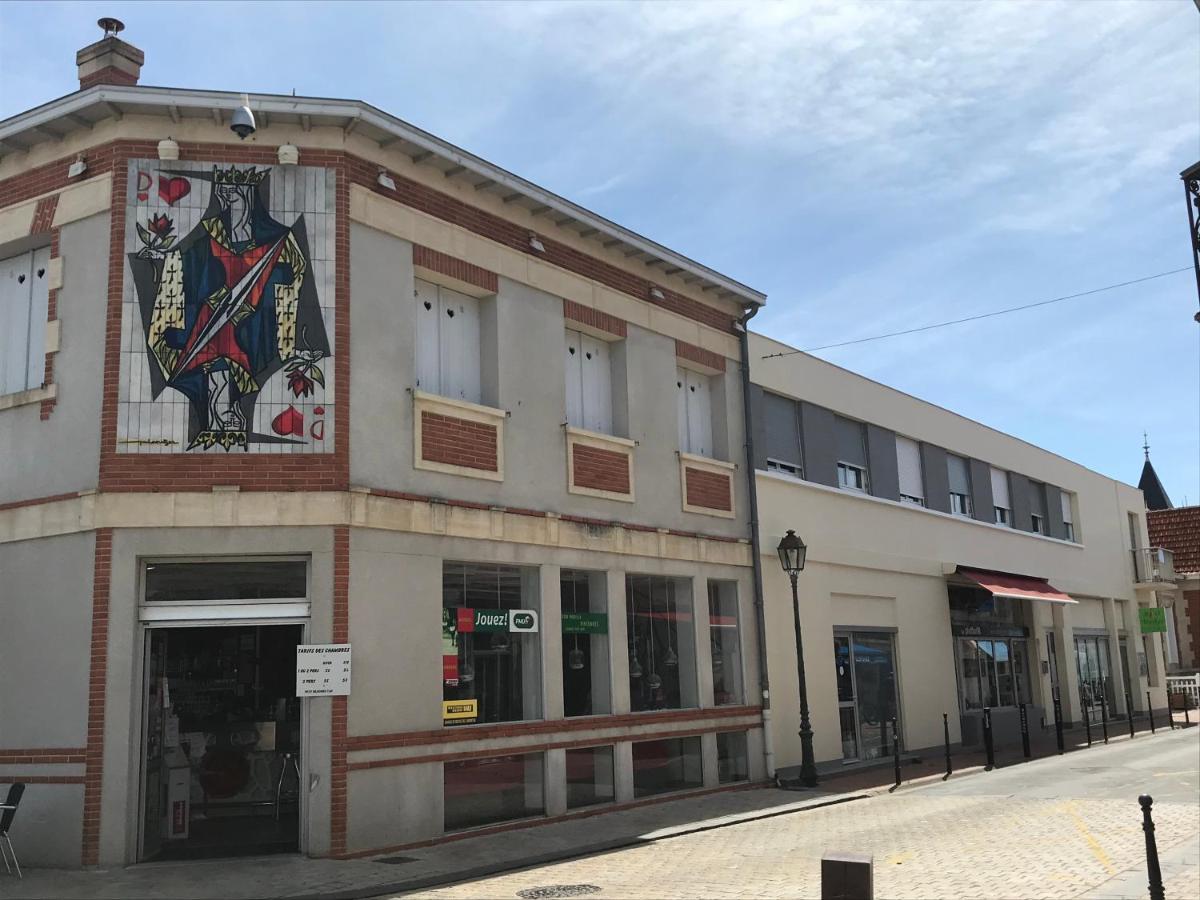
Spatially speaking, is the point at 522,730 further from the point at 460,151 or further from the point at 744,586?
the point at 460,151

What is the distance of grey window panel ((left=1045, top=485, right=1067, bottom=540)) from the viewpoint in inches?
1243

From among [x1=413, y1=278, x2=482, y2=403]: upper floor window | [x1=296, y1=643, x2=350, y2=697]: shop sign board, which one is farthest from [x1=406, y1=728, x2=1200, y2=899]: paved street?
[x1=413, y1=278, x2=482, y2=403]: upper floor window

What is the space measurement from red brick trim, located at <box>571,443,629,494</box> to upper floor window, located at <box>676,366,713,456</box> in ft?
6.19

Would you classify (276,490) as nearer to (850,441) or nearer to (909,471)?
(850,441)

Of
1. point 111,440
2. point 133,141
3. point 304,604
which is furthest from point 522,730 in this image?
point 133,141

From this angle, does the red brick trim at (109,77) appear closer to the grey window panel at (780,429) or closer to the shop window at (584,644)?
the shop window at (584,644)

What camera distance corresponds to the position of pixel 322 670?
1199 centimetres

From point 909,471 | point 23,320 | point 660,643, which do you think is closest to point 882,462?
point 909,471

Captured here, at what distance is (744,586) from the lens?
18656 millimetres

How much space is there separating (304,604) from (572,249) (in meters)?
6.66

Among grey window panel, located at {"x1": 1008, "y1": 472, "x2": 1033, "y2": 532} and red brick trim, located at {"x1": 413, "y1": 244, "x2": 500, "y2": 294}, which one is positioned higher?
red brick trim, located at {"x1": 413, "y1": 244, "x2": 500, "y2": 294}

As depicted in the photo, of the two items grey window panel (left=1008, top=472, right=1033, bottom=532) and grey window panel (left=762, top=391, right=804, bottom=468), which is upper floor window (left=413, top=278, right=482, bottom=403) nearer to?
grey window panel (left=762, top=391, right=804, bottom=468)

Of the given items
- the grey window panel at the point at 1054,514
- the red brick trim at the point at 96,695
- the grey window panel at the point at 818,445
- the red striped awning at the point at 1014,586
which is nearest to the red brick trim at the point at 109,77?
the red brick trim at the point at 96,695

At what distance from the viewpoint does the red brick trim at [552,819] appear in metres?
12.2
